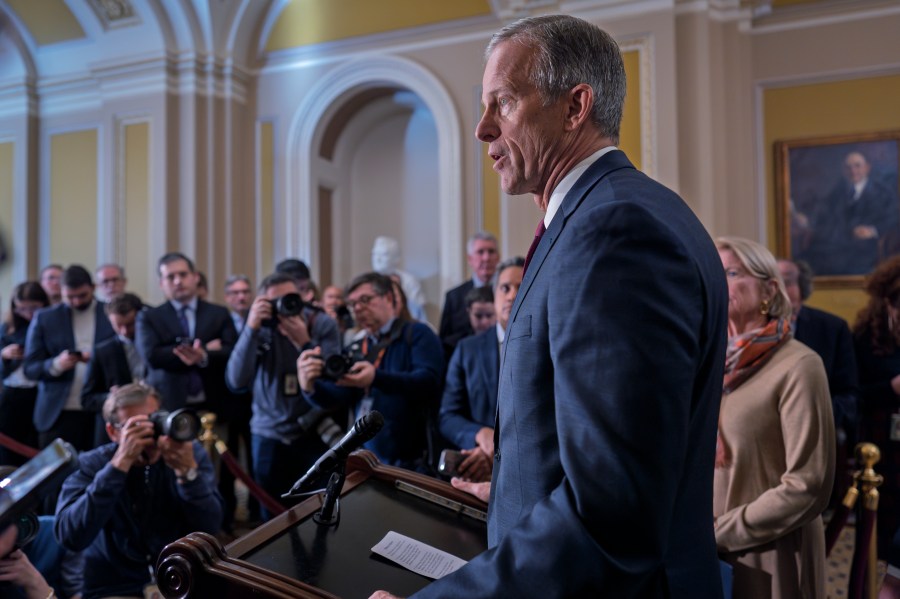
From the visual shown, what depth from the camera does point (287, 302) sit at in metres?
3.46

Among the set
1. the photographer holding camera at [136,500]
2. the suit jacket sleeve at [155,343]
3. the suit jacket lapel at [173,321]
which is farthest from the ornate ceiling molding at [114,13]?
the photographer holding camera at [136,500]

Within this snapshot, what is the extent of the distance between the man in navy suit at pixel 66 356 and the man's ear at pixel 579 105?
12.5 ft

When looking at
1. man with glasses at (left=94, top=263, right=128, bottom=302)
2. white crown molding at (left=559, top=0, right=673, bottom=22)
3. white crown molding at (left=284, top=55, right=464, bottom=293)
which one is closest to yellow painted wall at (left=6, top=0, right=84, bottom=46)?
white crown molding at (left=284, top=55, right=464, bottom=293)

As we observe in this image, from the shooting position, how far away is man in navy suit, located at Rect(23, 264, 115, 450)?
427 centimetres

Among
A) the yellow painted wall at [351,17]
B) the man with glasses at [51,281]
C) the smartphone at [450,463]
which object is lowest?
the smartphone at [450,463]

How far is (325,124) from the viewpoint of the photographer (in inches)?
294

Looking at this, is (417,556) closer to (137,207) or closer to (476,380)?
(476,380)

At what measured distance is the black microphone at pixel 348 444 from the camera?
1.42m

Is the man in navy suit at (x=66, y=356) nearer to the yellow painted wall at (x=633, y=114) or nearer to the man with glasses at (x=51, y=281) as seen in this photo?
the man with glasses at (x=51, y=281)

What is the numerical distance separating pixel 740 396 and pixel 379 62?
582 centimetres

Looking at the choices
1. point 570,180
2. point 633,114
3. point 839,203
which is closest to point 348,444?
point 570,180

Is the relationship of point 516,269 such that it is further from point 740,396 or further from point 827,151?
point 827,151

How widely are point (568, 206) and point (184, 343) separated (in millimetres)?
3505

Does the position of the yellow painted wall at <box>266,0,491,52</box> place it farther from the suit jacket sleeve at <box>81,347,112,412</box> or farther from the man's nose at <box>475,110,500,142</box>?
the man's nose at <box>475,110,500,142</box>
